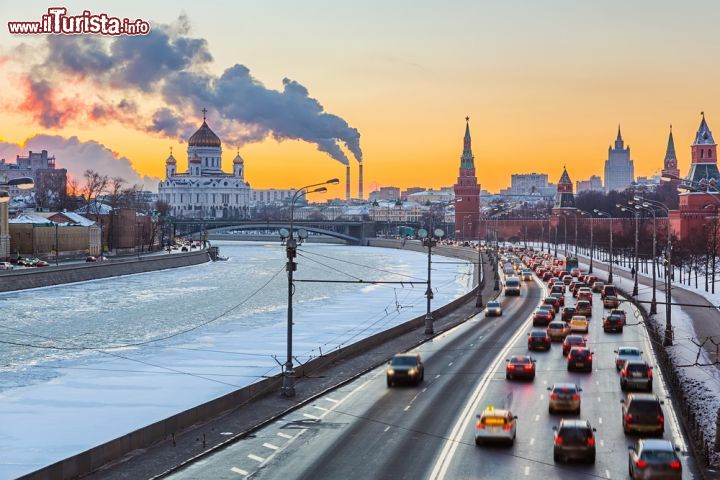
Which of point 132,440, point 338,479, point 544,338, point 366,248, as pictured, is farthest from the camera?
point 366,248

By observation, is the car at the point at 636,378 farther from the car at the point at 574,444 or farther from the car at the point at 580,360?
the car at the point at 574,444

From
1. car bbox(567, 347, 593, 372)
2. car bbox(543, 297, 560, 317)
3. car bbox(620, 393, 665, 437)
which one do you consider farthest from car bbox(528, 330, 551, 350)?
car bbox(543, 297, 560, 317)

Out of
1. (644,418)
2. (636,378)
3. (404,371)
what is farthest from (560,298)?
(644,418)

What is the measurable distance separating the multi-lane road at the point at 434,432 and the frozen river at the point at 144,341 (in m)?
4.58

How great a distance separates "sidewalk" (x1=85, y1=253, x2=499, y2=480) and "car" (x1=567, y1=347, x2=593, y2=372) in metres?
6.40

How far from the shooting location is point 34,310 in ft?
195

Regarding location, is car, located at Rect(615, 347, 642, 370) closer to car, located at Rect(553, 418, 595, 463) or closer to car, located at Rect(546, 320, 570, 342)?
car, located at Rect(546, 320, 570, 342)

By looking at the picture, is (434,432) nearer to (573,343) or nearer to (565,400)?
(565,400)

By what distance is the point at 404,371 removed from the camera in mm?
28016

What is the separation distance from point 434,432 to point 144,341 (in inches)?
1064

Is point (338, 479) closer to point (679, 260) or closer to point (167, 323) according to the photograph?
point (167, 323)

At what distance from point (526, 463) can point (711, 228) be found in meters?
75.9

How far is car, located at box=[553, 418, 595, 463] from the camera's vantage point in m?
18.7

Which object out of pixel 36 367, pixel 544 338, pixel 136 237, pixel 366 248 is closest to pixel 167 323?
pixel 36 367
